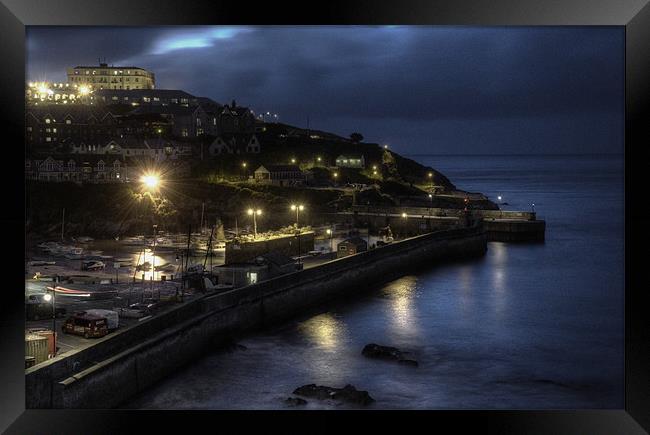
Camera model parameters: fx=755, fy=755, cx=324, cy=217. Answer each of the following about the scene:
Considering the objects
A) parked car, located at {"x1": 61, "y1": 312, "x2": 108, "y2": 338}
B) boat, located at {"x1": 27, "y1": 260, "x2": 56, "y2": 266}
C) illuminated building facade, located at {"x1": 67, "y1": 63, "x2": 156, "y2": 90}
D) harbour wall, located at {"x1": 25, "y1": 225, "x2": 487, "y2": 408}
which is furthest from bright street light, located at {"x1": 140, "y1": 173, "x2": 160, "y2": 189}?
parked car, located at {"x1": 61, "y1": 312, "x2": 108, "y2": 338}

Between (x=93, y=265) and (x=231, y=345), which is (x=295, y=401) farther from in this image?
(x=93, y=265)

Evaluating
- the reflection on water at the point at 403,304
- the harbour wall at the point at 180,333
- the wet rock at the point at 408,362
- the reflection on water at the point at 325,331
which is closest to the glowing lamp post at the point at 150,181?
the harbour wall at the point at 180,333

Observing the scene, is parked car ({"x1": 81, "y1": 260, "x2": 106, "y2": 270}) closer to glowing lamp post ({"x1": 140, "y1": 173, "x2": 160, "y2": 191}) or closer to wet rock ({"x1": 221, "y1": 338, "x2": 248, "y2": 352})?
wet rock ({"x1": 221, "y1": 338, "x2": 248, "y2": 352})

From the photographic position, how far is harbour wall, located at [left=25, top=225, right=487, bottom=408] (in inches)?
312

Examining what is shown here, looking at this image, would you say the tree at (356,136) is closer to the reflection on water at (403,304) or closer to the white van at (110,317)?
the reflection on water at (403,304)

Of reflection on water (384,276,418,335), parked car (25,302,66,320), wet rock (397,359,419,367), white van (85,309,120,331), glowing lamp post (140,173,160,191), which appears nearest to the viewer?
white van (85,309,120,331)

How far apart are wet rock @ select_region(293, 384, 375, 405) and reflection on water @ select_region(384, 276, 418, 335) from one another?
419cm

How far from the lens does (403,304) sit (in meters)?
17.2

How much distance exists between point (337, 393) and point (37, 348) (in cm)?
396

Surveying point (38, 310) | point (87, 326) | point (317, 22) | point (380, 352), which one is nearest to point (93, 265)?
point (38, 310)

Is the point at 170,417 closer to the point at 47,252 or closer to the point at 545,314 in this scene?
the point at 545,314

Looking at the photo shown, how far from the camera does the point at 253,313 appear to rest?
1338 cm

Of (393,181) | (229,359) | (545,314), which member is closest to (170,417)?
(229,359)

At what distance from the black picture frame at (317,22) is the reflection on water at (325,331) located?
625cm
